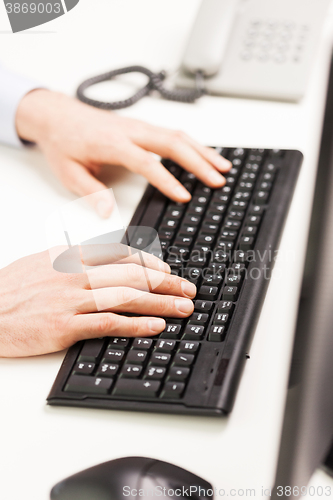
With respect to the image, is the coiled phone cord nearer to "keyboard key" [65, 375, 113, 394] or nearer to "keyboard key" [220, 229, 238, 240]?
"keyboard key" [220, 229, 238, 240]

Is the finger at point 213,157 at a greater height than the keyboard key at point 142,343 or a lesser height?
greater

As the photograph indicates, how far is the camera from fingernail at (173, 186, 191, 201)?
58 cm

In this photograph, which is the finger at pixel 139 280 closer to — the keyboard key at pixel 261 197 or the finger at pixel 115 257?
the finger at pixel 115 257

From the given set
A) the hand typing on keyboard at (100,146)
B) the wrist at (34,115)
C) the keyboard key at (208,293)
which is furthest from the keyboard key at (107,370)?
the wrist at (34,115)

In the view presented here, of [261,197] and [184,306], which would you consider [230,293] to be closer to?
[184,306]

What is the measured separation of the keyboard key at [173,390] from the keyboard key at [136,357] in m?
0.03

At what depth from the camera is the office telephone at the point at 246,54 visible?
0.74 meters

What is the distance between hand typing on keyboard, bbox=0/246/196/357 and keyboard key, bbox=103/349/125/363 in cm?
2

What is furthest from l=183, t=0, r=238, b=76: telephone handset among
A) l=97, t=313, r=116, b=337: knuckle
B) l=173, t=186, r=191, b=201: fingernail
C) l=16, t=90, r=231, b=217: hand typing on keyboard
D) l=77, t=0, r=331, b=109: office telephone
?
l=97, t=313, r=116, b=337: knuckle

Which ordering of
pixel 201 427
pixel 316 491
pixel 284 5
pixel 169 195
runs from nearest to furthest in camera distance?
pixel 316 491 < pixel 201 427 < pixel 169 195 < pixel 284 5

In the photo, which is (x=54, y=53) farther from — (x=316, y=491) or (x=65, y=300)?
(x=316, y=491)

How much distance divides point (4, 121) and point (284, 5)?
1.69 ft

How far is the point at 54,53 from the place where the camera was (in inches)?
35.9

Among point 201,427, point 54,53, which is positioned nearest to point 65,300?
point 201,427
